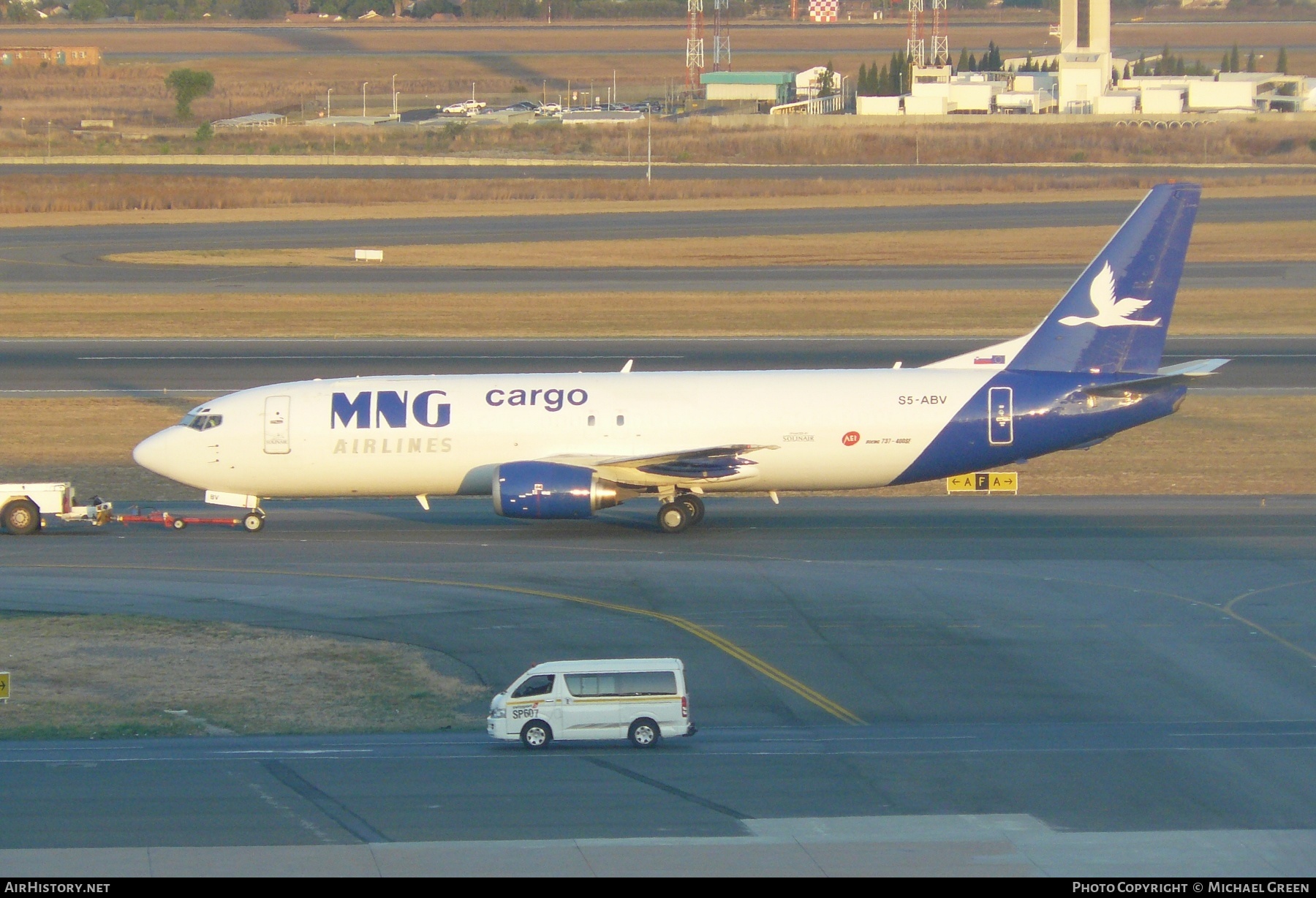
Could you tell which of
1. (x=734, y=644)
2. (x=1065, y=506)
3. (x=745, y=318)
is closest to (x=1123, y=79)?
(x=745, y=318)

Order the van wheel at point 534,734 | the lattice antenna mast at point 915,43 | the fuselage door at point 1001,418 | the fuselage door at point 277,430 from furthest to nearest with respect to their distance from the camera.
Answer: the lattice antenna mast at point 915,43 → the fuselage door at point 277,430 → the fuselage door at point 1001,418 → the van wheel at point 534,734

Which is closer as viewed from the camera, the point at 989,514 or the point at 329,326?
the point at 989,514

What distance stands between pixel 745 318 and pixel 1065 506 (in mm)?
30941

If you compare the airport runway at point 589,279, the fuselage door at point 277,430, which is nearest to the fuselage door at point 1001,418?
the fuselage door at point 277,430

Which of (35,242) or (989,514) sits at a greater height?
(35,242)

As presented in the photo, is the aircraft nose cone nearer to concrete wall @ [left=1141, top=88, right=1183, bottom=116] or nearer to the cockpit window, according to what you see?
→ the cockpit window

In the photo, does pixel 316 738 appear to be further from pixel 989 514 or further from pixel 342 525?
pixel 989 514

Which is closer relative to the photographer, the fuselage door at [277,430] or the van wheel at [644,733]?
the van wheel at [644,733]

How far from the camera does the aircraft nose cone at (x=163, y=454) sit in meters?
38.5

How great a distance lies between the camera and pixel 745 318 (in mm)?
68812

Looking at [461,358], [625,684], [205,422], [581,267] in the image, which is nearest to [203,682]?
[625,684]

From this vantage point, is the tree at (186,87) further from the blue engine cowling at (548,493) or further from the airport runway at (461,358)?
the blue engine cowling at (548,493)

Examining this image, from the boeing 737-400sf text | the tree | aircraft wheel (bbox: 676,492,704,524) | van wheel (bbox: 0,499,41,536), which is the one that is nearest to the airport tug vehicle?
van wheel (bbox: 0,499,41,536)

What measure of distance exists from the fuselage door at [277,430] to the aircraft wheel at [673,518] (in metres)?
Answer: 9.36
